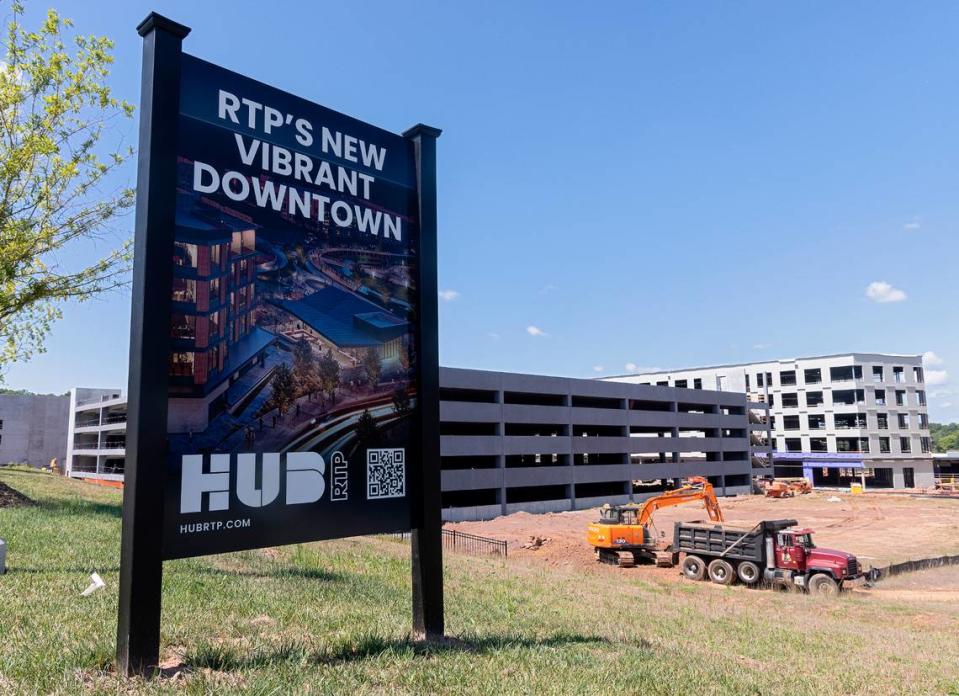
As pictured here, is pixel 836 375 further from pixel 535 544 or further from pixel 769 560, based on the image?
pixel 769 560

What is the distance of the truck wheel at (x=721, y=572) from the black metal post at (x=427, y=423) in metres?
23.3

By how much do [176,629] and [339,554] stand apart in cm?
1112

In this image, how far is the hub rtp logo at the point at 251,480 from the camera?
6.67m

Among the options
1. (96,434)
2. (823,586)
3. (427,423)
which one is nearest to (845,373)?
(823,586)

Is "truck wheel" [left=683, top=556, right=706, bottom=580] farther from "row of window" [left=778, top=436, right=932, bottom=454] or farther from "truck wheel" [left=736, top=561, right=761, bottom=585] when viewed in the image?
"row of window" [left=778, top=436, right=932, bottom=454]

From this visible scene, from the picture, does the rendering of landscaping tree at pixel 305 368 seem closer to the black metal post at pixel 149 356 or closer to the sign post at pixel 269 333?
the sign post at pixel 269 333


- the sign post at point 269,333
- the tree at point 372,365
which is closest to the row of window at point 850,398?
the sign post at point 269,333

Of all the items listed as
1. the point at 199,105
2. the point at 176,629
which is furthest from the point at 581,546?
the point at 199,105

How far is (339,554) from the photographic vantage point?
18625 millimetres

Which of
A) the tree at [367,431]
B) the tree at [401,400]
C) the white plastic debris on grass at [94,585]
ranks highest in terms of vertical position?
the tree at [401,400]

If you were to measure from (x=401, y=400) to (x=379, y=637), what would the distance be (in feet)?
9.77

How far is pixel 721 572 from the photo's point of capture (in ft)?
93.1

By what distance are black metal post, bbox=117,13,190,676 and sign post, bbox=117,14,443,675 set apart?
0.02 m

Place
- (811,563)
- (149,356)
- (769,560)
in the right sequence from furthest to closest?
1. (769,560)
2. (811,563)
3. (149,356)
